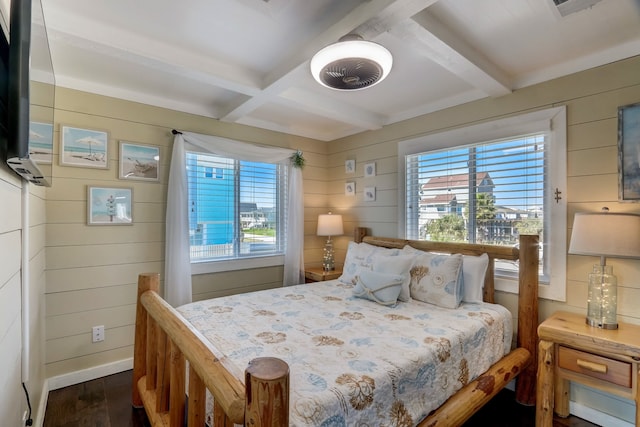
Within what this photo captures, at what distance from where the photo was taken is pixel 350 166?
3.85m

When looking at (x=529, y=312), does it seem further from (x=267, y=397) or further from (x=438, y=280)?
(x=267, y=397)

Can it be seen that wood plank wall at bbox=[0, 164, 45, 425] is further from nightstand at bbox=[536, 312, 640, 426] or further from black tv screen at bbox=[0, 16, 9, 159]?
nightstand at bbox=[536, 312, 640, 426]

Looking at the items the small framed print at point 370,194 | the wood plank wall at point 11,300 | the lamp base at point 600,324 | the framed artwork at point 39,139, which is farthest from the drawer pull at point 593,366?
the framed artwork at point 39,139

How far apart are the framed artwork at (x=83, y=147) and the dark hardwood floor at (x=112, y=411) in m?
1.77

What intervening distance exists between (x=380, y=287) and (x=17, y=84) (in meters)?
2.24

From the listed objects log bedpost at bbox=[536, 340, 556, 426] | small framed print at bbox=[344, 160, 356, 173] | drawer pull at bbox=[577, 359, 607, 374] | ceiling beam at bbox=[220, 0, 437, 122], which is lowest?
log bedpost at bbox=[536, 340, 556, 426]

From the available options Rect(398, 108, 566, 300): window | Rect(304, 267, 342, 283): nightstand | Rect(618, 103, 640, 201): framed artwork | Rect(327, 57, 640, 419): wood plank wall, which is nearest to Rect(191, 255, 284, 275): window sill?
Rect(304, 267, 342, 283): nightstand

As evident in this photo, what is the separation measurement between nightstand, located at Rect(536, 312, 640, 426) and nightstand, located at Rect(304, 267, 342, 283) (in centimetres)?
199

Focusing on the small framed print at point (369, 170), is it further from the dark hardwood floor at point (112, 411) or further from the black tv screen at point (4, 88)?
the black tv screen at point (4, 88)

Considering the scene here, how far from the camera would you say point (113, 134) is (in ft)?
8.71

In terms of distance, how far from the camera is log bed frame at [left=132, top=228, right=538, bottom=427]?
887 mm

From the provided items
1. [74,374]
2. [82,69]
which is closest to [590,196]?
[82,69]

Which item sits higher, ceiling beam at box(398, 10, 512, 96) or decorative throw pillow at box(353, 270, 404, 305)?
ceiling beam at box(398, 10, 512, 96)

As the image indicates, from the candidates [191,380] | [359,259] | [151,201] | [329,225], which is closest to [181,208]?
[151,201]
